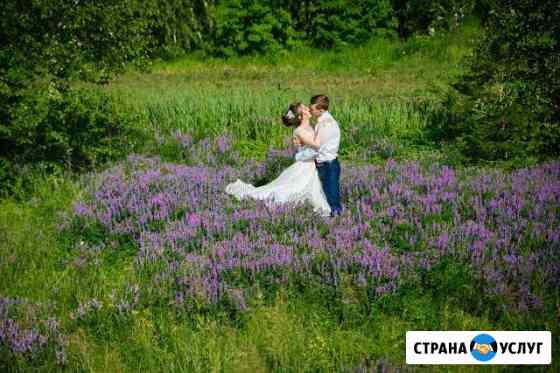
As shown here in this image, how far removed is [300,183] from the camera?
7.62 m

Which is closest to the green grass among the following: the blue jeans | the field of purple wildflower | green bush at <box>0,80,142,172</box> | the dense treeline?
green bush at <box>0,80,142,172</box>

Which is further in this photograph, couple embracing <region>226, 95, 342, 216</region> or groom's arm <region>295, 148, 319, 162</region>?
groom's arm <region>295, 148, 319, 162</region>

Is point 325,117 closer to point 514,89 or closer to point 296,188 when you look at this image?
point 296,188

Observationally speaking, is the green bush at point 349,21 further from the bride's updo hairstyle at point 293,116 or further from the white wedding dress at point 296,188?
the white wedding dress at point 296,188

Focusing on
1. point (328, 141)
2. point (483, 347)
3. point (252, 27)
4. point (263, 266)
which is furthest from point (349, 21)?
point (483, 347)

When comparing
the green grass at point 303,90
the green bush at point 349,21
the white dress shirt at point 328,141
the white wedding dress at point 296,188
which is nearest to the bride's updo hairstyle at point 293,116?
the white wedding dress at point 296,188

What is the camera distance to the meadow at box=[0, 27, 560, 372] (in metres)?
4.66

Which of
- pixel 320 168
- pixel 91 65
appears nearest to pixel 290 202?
pixel 320 168

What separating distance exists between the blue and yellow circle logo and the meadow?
0.62 ft

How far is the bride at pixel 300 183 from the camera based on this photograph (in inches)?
296

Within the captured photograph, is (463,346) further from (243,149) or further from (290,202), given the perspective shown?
(243,149)

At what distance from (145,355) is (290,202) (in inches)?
116

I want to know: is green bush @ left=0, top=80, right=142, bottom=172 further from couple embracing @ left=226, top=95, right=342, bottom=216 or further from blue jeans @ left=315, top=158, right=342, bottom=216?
blue jeans @ left=315, top=158, right=342, bottom=216

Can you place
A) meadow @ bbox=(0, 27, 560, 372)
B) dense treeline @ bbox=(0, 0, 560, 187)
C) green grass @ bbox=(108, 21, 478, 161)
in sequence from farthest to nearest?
green grass @ bbox=(108, 21, 478, 161)
dense treeline @ bbox=(0, 0, 560, 187)
meadow @ bbox=(0, 27, 560, 372)
